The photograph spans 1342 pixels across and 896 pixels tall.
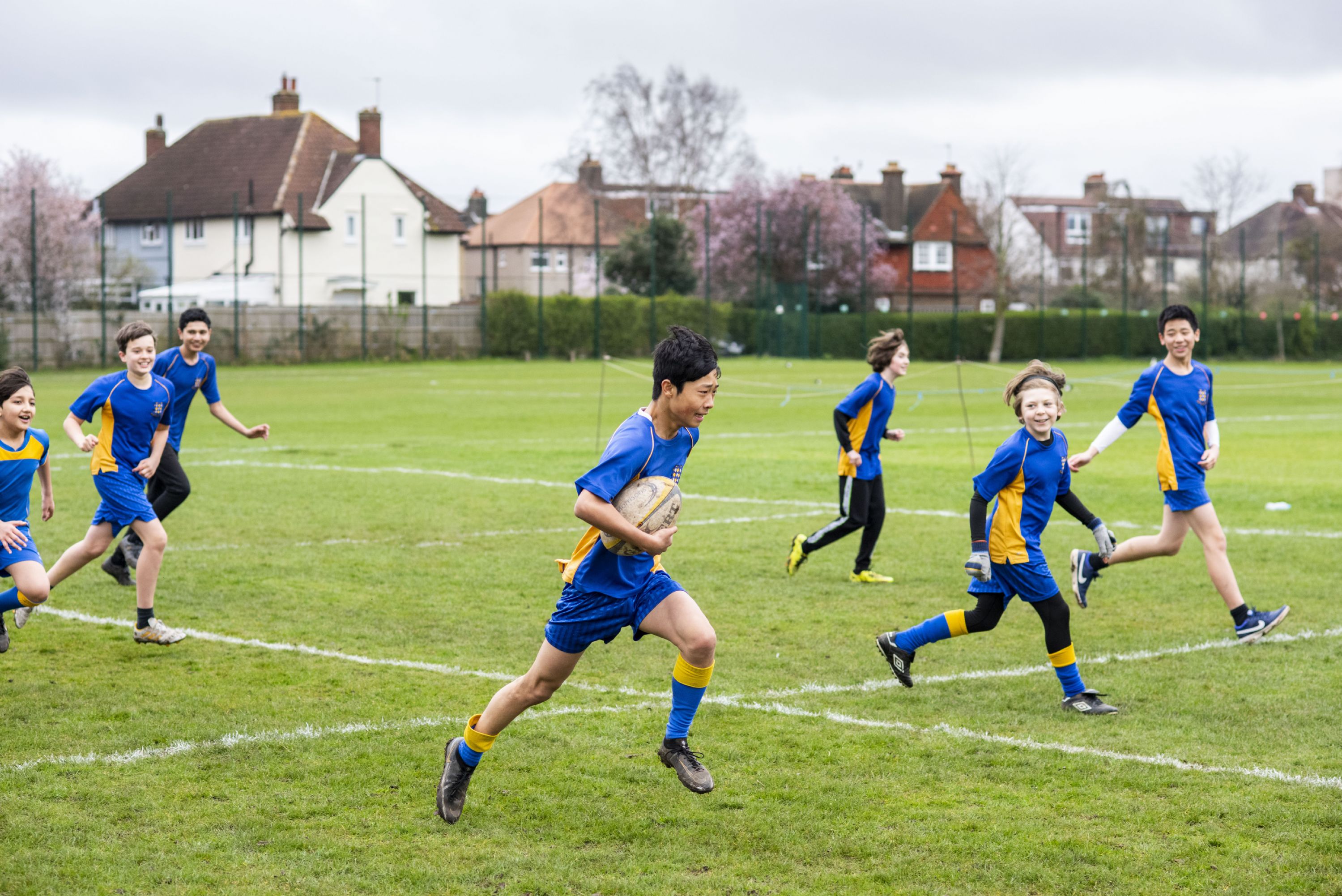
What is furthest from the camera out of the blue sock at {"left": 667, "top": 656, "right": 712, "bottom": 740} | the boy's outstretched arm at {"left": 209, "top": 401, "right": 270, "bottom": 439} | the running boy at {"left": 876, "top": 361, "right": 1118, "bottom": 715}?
the boy's outstretched arm at {"left": 209, "top": 401, "right": 270, "bottom": 439}

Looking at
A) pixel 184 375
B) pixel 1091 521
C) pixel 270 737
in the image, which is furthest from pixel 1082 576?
pixel 184 375

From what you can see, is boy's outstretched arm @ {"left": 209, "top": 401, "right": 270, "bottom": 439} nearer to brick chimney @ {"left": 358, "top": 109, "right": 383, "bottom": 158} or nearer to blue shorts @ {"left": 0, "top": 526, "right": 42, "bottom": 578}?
blue shorts @ {"left": 0, "top": 526, "right": 42, "bottom": 578}

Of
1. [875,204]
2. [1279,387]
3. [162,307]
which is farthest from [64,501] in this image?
[875,204]

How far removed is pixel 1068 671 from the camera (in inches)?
278

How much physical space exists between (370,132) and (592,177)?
18953 millimetres

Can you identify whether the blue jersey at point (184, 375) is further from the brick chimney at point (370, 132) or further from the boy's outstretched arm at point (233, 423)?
the brick chimney at point (370, 132)

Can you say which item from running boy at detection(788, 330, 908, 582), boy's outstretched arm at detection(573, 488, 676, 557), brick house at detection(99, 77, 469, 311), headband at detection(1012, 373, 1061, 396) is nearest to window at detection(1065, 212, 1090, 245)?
brick house at detection(99, 77, 469, 311)

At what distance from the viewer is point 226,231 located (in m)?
56.9

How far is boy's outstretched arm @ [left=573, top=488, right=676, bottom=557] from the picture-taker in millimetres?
5117

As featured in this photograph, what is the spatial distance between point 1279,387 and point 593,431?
74.4ft

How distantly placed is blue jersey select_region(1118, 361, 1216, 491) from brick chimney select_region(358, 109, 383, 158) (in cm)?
5917

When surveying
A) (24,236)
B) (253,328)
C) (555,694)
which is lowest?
(555,694)

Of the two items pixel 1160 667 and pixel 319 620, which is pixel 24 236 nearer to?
→ pixel 319 620

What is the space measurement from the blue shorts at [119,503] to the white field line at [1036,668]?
405 centimetres
